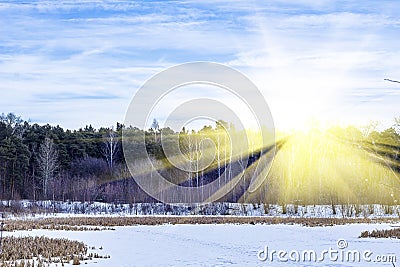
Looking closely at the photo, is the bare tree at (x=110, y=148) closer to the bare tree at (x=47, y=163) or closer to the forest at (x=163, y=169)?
the forest at (x=163, y=169)

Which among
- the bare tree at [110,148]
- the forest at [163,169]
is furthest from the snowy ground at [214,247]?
the bare tree at [110,148]

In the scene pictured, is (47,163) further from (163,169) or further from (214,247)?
(214,247)

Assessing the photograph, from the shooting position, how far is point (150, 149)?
52.0 m

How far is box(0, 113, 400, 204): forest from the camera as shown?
38.4 m

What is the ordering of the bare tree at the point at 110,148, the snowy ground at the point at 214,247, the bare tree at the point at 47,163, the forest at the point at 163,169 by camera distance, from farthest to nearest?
1. the bare tree at the point at 110,148
2. the bare tree at the point at 47,163
3. the forest at the point at 163,169
4. the snowy ground at the point at 214,247

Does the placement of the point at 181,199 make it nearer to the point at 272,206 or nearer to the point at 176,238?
the point at 272,206

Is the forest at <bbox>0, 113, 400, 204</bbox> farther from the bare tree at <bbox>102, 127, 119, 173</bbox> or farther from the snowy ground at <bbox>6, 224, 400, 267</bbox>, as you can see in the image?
the snowy ground at <bbox>6, 224, 400, 267</bbox>

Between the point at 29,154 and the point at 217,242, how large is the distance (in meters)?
34.0

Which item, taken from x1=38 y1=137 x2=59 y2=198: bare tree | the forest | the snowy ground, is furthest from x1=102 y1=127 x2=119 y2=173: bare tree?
the snowy ground

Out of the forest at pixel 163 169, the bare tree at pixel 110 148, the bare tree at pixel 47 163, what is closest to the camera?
the forest at pixel 163 169

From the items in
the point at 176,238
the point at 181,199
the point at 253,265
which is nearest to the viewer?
the point at 253,265

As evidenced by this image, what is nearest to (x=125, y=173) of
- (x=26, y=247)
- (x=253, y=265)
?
(x=26, y=247)

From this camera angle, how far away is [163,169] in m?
48.2

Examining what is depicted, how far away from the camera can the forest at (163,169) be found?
3844 centimetres
